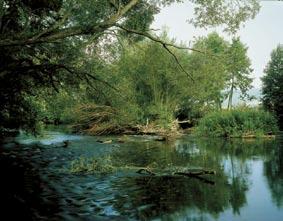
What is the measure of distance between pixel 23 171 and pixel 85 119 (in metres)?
24.4

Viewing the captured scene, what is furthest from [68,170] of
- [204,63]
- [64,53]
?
[204,63]

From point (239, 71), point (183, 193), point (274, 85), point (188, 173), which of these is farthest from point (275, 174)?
point (239, 71)

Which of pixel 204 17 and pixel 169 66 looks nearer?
pixel 204 17

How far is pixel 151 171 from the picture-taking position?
17.8 meters

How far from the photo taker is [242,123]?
39531 mm

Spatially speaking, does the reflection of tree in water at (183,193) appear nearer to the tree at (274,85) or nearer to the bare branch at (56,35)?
the bare branch at (56,35)

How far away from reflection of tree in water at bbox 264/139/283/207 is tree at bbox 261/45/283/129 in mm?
30779

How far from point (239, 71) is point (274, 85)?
21.3 metres

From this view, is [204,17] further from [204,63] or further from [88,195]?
[204,63]

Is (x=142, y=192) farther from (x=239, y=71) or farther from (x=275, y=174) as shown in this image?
(x=239, y=71)

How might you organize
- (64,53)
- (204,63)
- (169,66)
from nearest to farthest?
(64,53) → (169,66) → (204,63)

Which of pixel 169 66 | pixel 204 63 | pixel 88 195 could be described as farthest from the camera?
pixel 204 63

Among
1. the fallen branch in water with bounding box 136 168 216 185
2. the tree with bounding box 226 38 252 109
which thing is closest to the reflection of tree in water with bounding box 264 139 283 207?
the fallen branch in water with bounding box 136 168 216 185

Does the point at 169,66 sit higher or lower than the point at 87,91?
higher
